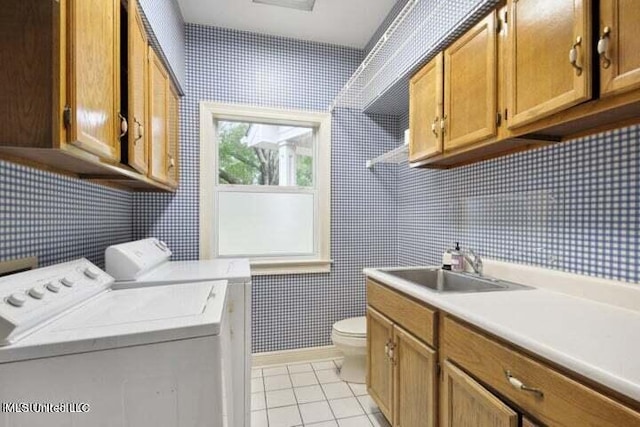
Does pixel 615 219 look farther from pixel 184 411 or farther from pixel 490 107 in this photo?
pixel 184 411

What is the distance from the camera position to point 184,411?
84 centimetres

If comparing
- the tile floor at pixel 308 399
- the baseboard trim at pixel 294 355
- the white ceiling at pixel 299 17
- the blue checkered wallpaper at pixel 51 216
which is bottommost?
the tile floor at pixel 308 399

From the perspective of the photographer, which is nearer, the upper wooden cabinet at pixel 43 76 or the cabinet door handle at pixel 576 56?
the upper wooden cabinet at pixel 43 76

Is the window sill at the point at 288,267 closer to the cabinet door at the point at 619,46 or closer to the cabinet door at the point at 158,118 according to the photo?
the cabinet door at the point at 158,118

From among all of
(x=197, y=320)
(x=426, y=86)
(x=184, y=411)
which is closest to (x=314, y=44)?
(x=426, y=86)

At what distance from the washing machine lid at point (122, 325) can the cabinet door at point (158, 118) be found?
82cm

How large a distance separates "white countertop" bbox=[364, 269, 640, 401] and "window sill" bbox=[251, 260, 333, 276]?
1.33 m

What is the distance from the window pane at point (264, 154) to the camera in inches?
105

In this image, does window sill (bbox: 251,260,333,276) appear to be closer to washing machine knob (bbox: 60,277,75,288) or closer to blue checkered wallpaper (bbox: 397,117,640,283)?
blue checkered wallpaper (bbox: 397,117,640,283)

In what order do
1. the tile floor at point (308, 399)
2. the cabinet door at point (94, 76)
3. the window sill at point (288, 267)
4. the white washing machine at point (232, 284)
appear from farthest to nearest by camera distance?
the window sill at point (288, 267) < the tile floor at point (308, 399) < the white washing machine at point (232, 284) < the cabinet door at point (94, 76)

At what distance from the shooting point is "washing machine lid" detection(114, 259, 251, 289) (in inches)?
62.0

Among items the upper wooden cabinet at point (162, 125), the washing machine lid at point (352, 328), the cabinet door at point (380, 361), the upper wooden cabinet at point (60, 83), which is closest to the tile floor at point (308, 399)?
the cabinet door at point (380, 361)

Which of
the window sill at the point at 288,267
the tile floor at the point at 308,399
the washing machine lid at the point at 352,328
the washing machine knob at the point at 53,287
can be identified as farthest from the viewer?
the window sill at the point at 288,267

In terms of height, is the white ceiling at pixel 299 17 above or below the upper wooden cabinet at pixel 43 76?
above
